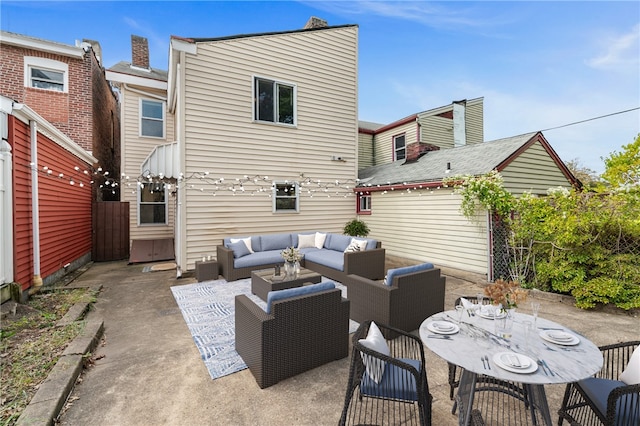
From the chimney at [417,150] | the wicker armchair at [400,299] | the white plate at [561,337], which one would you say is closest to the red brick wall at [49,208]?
the wicker armchair at [400,299]

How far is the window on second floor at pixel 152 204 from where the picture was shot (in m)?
9.92

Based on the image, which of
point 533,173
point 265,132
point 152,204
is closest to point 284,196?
point 265,132

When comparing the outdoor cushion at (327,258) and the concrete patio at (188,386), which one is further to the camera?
the outdoor cushion at (327,258)

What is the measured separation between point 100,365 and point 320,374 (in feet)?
8.21

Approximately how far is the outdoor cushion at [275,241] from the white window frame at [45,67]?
8.65m

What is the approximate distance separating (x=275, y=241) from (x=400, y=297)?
4.58 meters

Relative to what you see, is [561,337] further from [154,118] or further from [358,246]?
[154,118]

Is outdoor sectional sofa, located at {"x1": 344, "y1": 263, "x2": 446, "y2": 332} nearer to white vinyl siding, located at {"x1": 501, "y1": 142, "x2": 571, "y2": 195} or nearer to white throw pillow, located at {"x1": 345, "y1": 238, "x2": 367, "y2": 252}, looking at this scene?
white throw pillow, located at {"x1": 345, "y1": 238, "x2": 367, "y2": 252}

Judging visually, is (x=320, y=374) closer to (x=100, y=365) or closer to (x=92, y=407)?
(x=92, y=407)

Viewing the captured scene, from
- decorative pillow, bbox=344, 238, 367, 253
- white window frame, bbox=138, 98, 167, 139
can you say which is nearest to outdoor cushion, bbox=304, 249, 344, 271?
decorative pillow, bbox=344, 238, 367, 253

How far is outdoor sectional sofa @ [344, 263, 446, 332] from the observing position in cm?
378

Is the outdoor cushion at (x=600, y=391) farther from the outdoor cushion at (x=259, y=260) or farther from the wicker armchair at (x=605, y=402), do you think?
the outdoor cushion at (x=259, y=260)

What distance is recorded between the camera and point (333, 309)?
3.23 m

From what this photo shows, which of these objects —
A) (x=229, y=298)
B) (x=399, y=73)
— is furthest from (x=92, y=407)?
(x=399, y=73)
